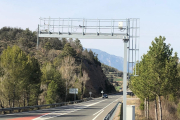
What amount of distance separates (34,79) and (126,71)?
27.0 meters

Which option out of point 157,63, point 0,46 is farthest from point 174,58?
point 0,46

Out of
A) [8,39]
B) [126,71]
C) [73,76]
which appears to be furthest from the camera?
[8,39]

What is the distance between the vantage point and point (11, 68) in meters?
34.3

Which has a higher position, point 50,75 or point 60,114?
point 50,75

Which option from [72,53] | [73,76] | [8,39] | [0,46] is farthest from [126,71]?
[8,39]

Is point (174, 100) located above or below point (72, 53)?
below

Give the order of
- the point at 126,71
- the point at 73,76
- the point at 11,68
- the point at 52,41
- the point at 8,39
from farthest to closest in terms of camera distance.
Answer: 1. the point at 52,41
2. the point at 8,39
3. the point at 73,76
4. the point at 11,68
5. the point at 126,71

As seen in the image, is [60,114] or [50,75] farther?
[50,75]

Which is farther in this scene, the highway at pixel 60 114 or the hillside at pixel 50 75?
the hillside at pixel 50 75

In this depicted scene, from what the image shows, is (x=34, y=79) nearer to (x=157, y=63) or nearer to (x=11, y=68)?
(x=11, y=68)

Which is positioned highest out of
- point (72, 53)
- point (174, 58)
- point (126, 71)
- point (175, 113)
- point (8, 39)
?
point (8, 39)

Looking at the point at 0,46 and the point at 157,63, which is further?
the point at 0,46

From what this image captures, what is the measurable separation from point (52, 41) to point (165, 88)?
319ft

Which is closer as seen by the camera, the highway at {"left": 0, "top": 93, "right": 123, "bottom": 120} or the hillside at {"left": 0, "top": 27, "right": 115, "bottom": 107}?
the highway at {"left": 0, "top": 93, "right": 123, "bottom": 120}
